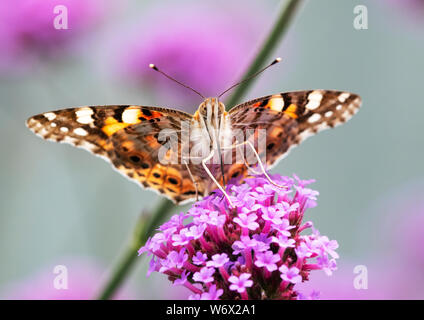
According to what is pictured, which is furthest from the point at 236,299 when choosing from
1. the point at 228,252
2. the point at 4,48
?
the point at 4,48

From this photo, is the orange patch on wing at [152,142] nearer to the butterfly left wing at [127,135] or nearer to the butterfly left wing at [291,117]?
the butterfly left wing at [127,135]

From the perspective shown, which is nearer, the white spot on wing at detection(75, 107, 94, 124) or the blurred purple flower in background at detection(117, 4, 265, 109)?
the white spot on wing at detection(75, 107, 94, 124)

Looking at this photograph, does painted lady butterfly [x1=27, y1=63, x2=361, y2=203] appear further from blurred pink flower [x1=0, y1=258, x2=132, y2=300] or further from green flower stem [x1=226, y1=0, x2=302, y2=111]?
blurred pink flower [x1=0, y1=258, x2=132, y2=300]

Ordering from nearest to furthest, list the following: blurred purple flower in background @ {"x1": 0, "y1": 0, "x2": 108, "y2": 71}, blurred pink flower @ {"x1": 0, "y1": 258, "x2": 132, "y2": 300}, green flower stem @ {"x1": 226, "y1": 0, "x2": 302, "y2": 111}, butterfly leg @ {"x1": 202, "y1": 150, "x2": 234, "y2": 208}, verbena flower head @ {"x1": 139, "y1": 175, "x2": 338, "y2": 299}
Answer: verbena flower head @ {"x1": 139, "y1": 175, "x2": 338, "y2": 299}, butterfly leg @ {"x1": 202, "y1": 150, "x2": 234, "y2": 208}, green flower stem @ {"x1": 226, "y1": 0, "x2": 302, "y2": 111}, blurred purple flower in background @ {"x1": 0, "y1": 0, "x2": 108, "y2": 71}, blurred pink flower @ {"x1": 0, "y1": 258, "x2": 132, "y2": 300}

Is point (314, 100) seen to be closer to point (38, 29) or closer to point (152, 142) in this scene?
point (152, 142)

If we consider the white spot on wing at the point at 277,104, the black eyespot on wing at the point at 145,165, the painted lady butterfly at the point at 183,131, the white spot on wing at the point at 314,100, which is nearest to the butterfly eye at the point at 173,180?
the painted lady butterfly at the point at 183,131

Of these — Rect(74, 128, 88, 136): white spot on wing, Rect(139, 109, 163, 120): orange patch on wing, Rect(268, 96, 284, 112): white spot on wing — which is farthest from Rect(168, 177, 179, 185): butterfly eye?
Rect(268, 96, 284, 112): white spot on wing

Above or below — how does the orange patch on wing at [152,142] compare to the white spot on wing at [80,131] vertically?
below
